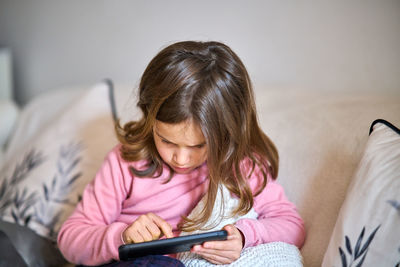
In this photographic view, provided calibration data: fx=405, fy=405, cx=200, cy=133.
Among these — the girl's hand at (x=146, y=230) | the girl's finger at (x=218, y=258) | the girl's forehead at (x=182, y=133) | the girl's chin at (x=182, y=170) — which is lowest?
the girl's finger at (x=218, y=258)

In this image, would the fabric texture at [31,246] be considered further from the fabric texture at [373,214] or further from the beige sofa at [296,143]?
the fabric texture at [373,214]

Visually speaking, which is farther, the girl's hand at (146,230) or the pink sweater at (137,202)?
the pink sweater at (137,202)

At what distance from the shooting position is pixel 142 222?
0.78 metres

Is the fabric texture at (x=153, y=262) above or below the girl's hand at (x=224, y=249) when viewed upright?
below

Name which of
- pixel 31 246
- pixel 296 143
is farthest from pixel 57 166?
pixel 296 143

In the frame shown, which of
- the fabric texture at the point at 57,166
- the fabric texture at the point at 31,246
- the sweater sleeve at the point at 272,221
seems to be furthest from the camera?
the fabric texture at the point at 57,166

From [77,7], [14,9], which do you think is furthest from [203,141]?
[14,9]

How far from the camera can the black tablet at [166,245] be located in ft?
2.32

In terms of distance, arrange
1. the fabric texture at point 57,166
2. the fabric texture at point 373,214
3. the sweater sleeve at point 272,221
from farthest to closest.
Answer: the fabric texture at point 57,166
the sweater sleeve at point 272,221
the fabric texture at point 373,214

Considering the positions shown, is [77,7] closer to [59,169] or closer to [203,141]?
[59,169]

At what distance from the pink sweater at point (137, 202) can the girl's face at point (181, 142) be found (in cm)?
12

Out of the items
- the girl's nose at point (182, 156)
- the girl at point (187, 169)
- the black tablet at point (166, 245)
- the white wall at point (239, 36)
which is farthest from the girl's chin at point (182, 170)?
the white wall at point (239, 36)

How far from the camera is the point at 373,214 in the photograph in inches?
28.2

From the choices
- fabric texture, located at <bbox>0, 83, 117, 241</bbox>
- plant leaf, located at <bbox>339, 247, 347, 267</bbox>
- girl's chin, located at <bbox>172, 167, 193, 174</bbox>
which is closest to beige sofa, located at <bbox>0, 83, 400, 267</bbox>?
fabric texture, located at <bbox>0, 83, 117, 241</bbox>
